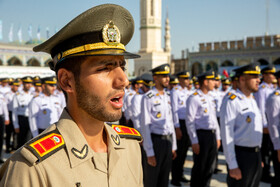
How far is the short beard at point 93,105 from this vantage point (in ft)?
4.16

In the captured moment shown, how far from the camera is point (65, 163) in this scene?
1.19 metres

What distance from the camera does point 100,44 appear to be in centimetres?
128

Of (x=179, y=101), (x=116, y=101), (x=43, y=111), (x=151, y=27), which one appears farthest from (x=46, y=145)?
(x=151, y=27)

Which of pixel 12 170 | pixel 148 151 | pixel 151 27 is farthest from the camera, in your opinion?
pixel 151 27

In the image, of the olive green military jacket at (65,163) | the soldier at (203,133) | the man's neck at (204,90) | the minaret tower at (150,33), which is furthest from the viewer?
the minaret tower at (150,33)

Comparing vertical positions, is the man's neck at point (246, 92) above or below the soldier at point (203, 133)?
above

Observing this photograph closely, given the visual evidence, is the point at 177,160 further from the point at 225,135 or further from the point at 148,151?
the point at 225,135

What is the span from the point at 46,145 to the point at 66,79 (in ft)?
1.03

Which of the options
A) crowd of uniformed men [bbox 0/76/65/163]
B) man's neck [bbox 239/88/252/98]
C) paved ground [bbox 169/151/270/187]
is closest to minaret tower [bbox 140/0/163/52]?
crowd of uniformed men [bbox 0/76/65/163]

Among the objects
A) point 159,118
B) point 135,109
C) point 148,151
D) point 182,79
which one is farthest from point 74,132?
point 182,79

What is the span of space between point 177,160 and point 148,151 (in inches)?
72.1

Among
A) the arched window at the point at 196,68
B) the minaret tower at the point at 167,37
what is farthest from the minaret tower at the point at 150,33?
the arched window at the point at 196,68

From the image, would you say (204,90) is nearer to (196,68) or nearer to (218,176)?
(218,176)

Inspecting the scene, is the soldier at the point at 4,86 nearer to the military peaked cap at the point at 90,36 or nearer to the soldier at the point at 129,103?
the soldier at the point at 129,103
